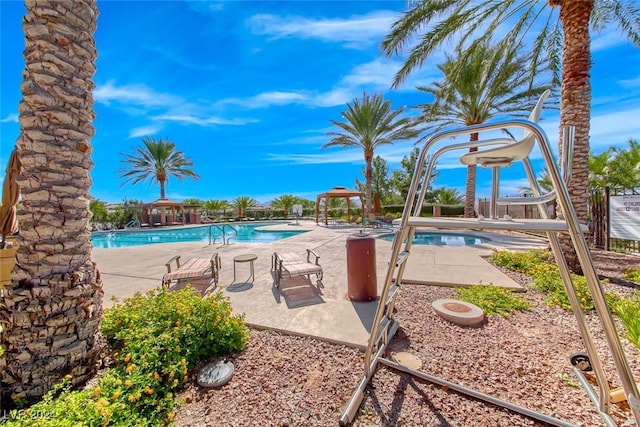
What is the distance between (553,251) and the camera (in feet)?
5.17

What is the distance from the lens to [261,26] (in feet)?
23.5

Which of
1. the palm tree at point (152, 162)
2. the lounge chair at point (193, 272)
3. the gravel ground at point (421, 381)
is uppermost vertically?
the palm tree at point (152, 162)

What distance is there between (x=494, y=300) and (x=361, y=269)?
78.7 inches

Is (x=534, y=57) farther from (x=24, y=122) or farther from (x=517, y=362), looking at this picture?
(x=24, y=122)

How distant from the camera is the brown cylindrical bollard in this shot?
3.85m

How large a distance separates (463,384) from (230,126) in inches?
2063

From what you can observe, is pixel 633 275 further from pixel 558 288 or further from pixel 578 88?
pixel 578 88

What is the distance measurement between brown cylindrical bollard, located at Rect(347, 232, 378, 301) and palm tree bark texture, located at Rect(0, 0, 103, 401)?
10.1 ft

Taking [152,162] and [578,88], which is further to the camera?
[152,162]

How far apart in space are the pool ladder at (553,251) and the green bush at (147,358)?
1.41 m

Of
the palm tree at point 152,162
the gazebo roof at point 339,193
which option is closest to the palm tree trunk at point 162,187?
the palm tree at point 152,162

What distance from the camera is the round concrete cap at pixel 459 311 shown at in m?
3.12

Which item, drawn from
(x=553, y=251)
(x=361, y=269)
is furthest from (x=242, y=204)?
(x=553, y=251)

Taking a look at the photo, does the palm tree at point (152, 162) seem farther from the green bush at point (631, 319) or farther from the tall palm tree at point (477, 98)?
the green bush at point (631, 319)
